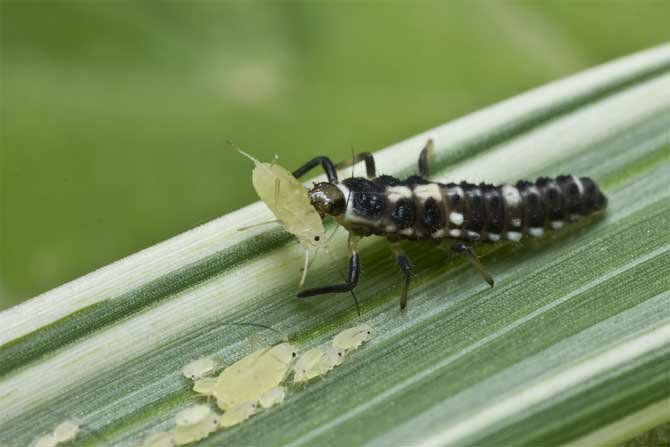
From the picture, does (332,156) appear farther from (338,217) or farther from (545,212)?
(545,212)

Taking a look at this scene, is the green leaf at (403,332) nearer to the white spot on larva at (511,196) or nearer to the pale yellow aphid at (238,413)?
the pale yellow aphid at (238,413)

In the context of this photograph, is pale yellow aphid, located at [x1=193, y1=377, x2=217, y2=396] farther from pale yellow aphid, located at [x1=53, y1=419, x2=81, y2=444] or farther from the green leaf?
pale yellow aphid, located at [x1=53, y1=419, x2=81, y2=444]

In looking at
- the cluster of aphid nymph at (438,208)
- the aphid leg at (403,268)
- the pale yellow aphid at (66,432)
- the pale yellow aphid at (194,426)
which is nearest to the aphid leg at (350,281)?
the cluster of aphid nymph at (438,208)

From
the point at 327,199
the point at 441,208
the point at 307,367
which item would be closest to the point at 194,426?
the point at 307,367

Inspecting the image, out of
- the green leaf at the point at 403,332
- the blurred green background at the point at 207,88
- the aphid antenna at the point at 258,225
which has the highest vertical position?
the blurred green background at the point at 207,88

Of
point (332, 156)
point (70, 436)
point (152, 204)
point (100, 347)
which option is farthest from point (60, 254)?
point (332, 156)

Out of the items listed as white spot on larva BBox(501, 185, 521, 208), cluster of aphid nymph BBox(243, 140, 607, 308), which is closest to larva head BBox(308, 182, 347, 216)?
cluster of aphid nymph BBox(243, 140, 607, 308)
